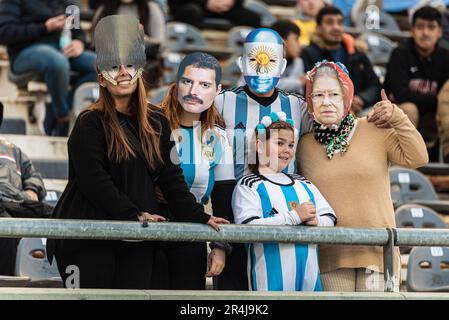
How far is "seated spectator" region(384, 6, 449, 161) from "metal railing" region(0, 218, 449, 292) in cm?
417

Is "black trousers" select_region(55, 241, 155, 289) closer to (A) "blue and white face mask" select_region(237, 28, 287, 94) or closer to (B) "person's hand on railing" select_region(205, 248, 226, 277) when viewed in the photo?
(B) "person's hand on railing" select_region(205, 248, 226, 277)

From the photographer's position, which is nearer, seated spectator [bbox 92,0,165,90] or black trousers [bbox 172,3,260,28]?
seated spectator [bbox 92,0,165,90]

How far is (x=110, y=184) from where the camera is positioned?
5.64 meters

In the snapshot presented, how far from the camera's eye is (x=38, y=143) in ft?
30.6

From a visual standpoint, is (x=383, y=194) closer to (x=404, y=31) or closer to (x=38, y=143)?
(x=38, y=143)

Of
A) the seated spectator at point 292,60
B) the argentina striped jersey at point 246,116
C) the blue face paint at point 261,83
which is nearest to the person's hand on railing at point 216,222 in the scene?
the argentina striped jersey at point 246,116

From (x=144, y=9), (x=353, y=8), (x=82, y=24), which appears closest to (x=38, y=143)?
(x=144, y=9)

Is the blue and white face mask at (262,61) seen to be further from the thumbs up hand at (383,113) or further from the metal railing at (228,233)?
the metal railing at (228,233)

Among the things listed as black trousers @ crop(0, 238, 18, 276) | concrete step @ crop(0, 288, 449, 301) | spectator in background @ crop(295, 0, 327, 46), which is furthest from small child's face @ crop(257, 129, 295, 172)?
spectator in background @ crop(295, 0, 327, 46)

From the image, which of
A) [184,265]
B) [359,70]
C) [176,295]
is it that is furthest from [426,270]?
[359,70]

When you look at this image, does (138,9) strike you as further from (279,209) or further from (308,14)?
(279,209)

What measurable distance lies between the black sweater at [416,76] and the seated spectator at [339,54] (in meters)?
0.16

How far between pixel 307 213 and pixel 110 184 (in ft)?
2.86

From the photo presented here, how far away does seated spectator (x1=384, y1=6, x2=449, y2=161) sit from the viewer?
33.1 feet
